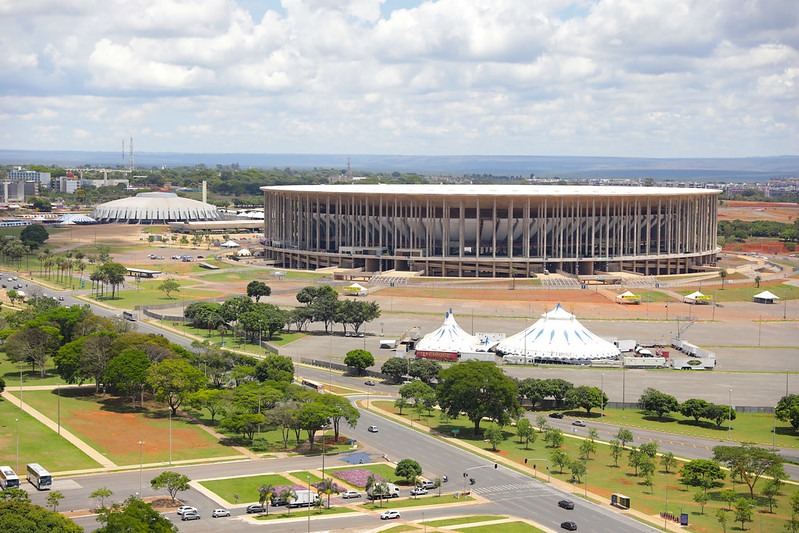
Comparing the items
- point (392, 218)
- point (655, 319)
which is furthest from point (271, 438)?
point (392, 218)

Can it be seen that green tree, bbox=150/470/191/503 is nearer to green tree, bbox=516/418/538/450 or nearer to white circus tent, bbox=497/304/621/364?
green tree, bbox=516/418/538/450

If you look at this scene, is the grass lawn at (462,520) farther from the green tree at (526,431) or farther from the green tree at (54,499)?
the green tree at (54,499)

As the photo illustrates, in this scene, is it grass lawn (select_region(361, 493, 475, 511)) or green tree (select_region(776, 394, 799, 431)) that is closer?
grass lawn (select_region(361, 493, 475, 511))

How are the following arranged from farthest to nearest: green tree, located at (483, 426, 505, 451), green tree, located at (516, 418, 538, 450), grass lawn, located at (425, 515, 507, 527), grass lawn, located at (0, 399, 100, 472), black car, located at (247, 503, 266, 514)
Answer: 1. green tree, located at (516, 418, 538, 450)
2. green tree, located at (483, 426, 505, 451)
3. grass lawn, located at (0, 399, 100, 472)
4. black car, located at (247, 503, 266, 514)
5. grass lawn, located at (425, 515, 507, 527)

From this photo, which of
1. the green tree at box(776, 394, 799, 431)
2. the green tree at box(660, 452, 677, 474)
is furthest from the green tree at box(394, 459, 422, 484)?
the green tree at box(776, 394, 799, 431)

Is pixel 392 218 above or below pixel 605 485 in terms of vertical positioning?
above

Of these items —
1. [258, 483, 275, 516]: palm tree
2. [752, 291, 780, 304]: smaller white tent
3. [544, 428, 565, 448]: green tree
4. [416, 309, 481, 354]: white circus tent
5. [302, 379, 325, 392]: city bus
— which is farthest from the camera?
[752, 291, 780, 304]: smaller white tent

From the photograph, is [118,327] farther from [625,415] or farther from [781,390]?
[781,390]

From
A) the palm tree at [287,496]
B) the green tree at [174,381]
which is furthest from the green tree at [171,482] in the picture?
the green tree at [174,381]
